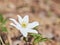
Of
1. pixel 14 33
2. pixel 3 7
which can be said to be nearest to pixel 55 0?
pixel 3 7

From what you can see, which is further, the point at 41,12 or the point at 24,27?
the point at 41,12

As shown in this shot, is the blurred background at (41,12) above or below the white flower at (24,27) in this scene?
below

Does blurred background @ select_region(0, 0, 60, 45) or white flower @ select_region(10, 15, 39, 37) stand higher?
white flower @ select_region(10, 15, 39, 37)

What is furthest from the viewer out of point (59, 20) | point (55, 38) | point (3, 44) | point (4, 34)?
point (59, 20)

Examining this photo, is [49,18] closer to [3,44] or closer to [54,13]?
[54,13]

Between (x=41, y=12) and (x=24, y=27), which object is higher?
(x=24, y=27)

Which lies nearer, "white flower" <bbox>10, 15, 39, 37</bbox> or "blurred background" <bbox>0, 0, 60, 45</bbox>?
"white flower" <bbox>10, 15, 39, 37</bbox>

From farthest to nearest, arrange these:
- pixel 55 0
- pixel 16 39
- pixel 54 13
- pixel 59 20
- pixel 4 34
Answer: pixel 55 0, pixel 54 13, pixel 59 20, pixel 16 39, pixel 4 34

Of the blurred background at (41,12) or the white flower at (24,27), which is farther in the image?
the blurred background at (41,12)
